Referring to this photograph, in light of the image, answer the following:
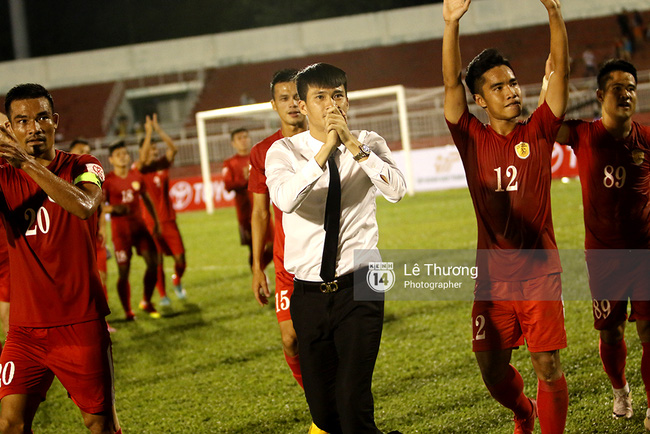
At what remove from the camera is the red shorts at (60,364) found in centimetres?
346

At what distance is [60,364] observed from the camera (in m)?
3.49

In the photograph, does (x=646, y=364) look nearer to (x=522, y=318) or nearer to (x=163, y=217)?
(x=522, y=318)

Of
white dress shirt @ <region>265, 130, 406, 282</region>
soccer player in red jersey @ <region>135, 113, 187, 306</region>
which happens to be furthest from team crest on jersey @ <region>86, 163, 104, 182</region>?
soccer player in red jersey @ <region>135, 113, 187, 306</region>

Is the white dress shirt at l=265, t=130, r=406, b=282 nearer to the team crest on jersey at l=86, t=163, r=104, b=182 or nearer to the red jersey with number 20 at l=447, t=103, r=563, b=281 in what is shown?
the red jersey with number 20 at l=447, t=103, r=563, b=281

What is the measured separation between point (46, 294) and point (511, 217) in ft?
7.53

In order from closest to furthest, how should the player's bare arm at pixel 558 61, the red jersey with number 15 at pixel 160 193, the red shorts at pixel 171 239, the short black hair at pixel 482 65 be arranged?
1. the player's bare arm at pixel 558 61
2. the short black hair at pixel 482 65
3. the red shorts at pixel 171 239
4. the red jersey with number 15 at pixel 160 193

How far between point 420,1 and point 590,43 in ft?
24.5

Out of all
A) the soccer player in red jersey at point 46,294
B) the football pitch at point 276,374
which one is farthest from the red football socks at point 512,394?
the soccer player in red jersey at point 46,294

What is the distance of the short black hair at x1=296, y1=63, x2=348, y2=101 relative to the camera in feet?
11.3

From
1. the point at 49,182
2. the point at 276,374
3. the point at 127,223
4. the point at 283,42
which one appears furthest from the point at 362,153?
the point at 283,42

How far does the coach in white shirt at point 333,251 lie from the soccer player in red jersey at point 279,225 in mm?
1026

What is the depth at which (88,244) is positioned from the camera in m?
3.64

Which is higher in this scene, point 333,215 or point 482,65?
point 482,65

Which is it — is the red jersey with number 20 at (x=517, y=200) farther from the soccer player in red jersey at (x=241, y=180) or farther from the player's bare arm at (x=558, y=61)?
the soccer player in red jersey at (x=241, y=180)
